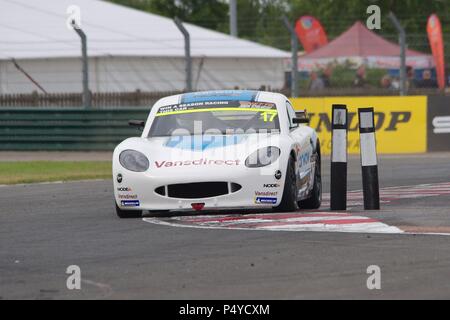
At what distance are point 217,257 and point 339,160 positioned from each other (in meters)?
3.89

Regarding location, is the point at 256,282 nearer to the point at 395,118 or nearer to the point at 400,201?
the point at 400,201

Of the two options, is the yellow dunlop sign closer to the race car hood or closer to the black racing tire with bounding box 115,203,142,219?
the race car hood

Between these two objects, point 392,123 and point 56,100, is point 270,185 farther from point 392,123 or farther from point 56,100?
point 56,100

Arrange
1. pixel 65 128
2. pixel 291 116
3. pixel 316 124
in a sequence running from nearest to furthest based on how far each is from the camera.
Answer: pixel 291 116, pixel 316 124, pixel 65 128

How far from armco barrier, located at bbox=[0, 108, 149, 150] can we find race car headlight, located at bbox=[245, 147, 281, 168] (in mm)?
13683

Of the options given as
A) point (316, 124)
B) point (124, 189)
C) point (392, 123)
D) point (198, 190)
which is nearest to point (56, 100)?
point (316, 124)

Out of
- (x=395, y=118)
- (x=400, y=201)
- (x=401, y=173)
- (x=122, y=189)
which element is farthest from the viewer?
(x=395, y=118)

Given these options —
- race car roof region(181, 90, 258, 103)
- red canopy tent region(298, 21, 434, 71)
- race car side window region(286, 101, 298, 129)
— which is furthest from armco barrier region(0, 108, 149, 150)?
red canopy tent region(298, 21, 434, 71)

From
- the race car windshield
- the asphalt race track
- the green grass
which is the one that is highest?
the race car windshield

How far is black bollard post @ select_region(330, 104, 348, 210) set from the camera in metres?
12.2

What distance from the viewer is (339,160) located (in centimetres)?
1236

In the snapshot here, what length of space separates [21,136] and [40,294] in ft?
65.1
